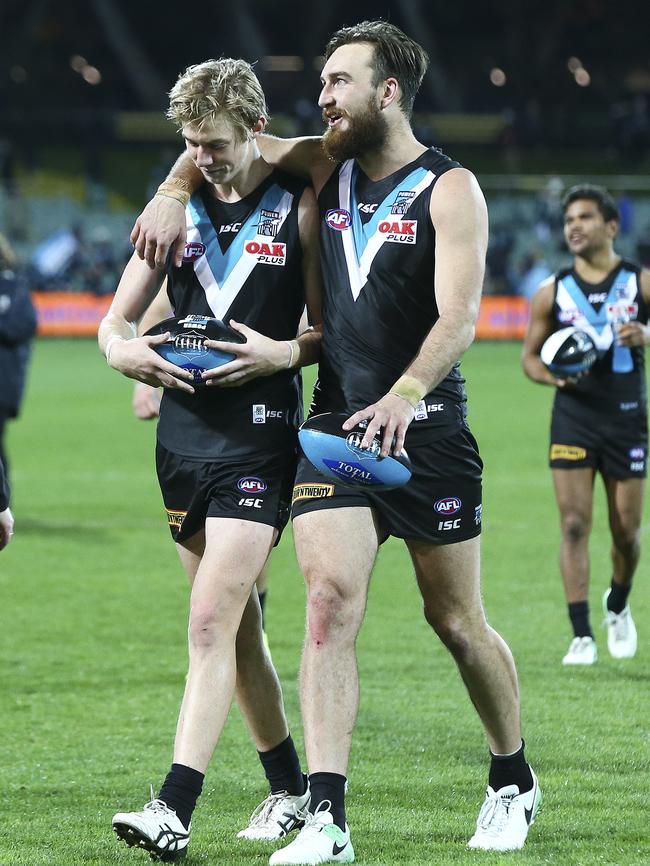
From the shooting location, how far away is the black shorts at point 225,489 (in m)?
4.48

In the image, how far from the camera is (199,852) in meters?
4.34

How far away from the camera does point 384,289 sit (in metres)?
4.46

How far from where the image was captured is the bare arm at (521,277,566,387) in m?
7.83

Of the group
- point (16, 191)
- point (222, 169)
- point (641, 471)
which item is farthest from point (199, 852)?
point (16, 191)

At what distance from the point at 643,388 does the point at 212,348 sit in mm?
4169

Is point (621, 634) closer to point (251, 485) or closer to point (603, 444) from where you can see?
point (603, 444)

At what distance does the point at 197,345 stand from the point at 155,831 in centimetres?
143

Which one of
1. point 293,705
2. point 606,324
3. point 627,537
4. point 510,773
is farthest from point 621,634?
point 510,773

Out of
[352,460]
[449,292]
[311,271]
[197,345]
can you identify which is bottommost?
[352,460]

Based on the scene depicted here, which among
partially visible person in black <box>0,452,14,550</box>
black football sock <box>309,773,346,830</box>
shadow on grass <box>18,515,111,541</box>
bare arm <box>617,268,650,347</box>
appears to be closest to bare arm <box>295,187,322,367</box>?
partially visible person in black <box>0,452,14,550</box>

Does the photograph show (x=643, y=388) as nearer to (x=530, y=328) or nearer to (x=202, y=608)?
(x=530, y=328)

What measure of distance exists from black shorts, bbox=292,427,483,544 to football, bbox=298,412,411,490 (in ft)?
0.57

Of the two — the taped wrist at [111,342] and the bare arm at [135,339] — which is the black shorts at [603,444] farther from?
the taped wrist at [111,342]

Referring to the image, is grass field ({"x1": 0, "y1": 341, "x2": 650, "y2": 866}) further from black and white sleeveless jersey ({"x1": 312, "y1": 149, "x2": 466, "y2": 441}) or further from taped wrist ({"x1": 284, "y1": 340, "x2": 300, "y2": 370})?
taped wrist ({"x1": 284, "y1": 340, "x2": 300, "y2": 370})
